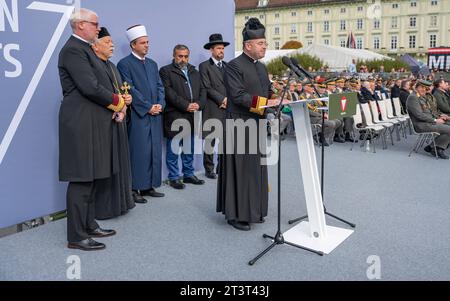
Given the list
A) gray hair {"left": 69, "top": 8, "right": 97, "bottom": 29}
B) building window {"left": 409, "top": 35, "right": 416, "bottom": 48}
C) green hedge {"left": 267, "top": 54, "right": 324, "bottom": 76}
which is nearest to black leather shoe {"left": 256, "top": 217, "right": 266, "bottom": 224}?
gray hair {"left": 69, "top": 8, "right": 97, "bottom": 29}

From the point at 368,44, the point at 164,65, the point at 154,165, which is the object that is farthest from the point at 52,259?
the point at 368,44

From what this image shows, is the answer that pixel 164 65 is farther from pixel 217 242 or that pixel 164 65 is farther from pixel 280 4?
pixel 280 4

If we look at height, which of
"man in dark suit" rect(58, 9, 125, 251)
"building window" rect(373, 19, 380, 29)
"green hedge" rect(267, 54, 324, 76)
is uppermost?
"building window" rect(373, 19, 380, 29)

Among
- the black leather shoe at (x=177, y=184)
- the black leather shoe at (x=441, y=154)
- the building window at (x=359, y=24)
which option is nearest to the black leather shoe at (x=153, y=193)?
the black leather shoe at (x=177, y=184)

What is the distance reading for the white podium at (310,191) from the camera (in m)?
3.58

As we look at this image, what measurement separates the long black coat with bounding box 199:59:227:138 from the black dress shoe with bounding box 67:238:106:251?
2.52 meters

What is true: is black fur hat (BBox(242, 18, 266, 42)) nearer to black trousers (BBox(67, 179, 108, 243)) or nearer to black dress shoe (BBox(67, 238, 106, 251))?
black trousers (BBox(67, 179, 108, 243))

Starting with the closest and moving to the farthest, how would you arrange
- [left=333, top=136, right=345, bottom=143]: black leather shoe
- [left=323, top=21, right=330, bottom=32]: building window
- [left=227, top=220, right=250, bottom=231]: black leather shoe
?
1. [left=227, top=220, right=250, bottom=231]: black leather shoe
2. [left=333, top=136, right=345, bottom=143]: black leather shoe
3. [left=323, top=21, right=330, bottom=32]: building window

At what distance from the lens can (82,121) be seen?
3.46 metres

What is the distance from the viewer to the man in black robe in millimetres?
3809

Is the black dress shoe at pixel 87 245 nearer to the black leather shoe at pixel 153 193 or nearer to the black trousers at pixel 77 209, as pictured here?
the black trousers at pixel 77 209

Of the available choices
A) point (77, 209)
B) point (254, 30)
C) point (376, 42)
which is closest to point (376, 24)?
point (376, 42)

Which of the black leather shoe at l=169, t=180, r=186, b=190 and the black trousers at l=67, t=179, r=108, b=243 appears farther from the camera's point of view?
the black leather shoe at l=169, t=180, r=186, b=190

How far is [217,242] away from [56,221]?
66.7 inches
